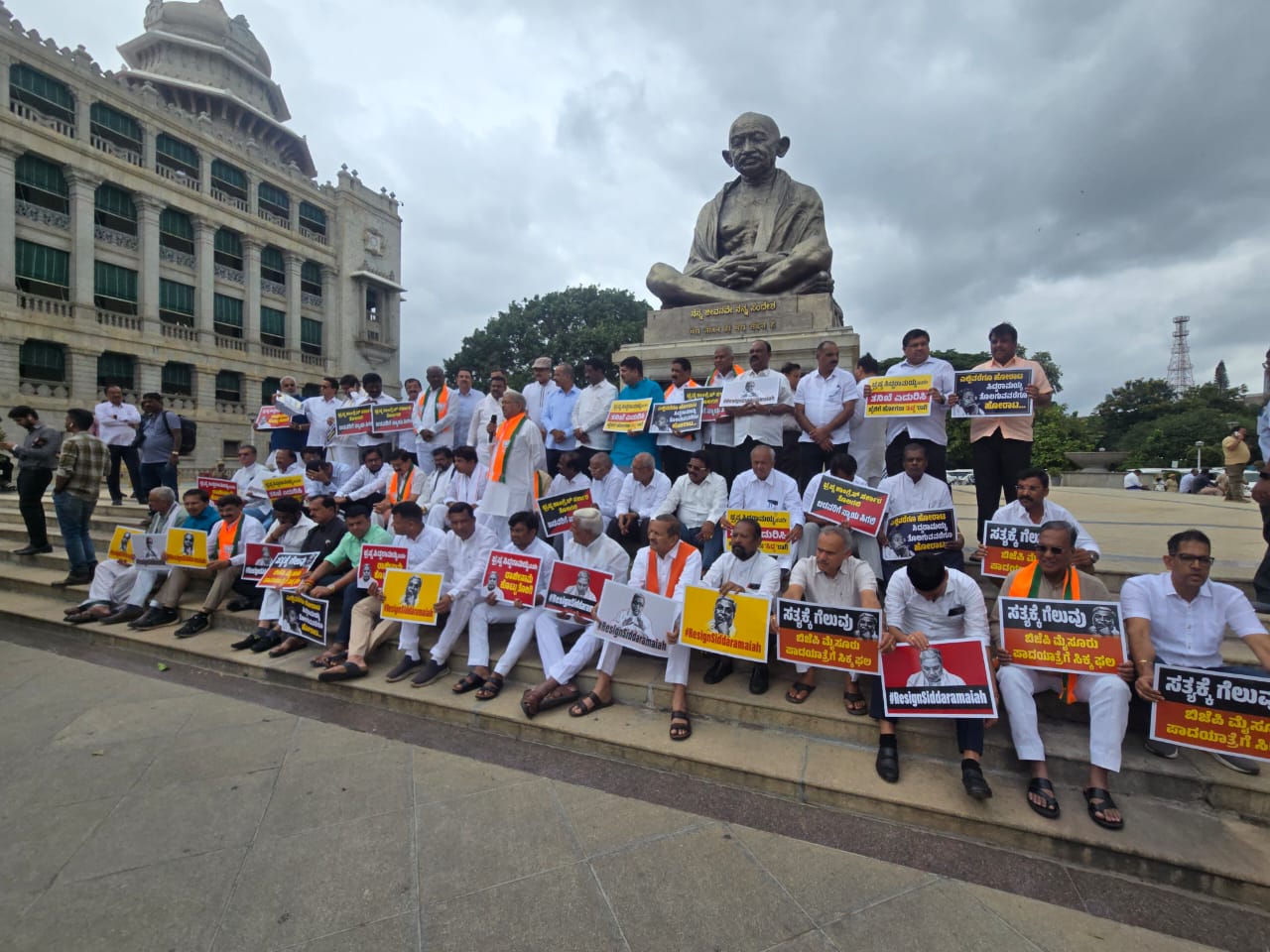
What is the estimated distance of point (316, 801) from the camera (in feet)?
11.4

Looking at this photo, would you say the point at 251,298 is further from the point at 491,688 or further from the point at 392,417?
the point at 491,688

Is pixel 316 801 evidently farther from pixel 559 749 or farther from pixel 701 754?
pixel 701 754

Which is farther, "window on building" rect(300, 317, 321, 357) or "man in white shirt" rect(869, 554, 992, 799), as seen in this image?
"window on building" rect(300, 317, 321, 357)

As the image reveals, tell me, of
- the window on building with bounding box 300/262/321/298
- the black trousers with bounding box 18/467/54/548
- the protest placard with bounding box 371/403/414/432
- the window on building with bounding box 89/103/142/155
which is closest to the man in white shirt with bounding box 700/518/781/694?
the protest placard with bounding box 371/403/414/432

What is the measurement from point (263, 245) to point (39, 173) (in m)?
10.8

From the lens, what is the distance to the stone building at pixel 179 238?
25828 millimetres

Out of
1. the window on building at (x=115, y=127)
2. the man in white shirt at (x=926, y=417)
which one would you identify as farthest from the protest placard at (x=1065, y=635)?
the window on building at (x=115, y=127)

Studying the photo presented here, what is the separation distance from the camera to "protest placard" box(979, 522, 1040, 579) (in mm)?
4473

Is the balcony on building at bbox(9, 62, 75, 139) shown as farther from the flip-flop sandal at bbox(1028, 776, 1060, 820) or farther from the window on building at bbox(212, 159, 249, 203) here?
the flip-flop sandal at bbox(1028, 776, 1060, 820)

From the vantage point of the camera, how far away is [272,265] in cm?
3747

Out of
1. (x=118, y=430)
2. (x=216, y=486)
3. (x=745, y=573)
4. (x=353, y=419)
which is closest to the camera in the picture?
(x=745, y=573)

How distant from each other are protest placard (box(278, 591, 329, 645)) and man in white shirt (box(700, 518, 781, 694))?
384 centimetres

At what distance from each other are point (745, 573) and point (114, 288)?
3792cm

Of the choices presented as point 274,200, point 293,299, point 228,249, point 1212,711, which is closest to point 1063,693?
point 1212,711
